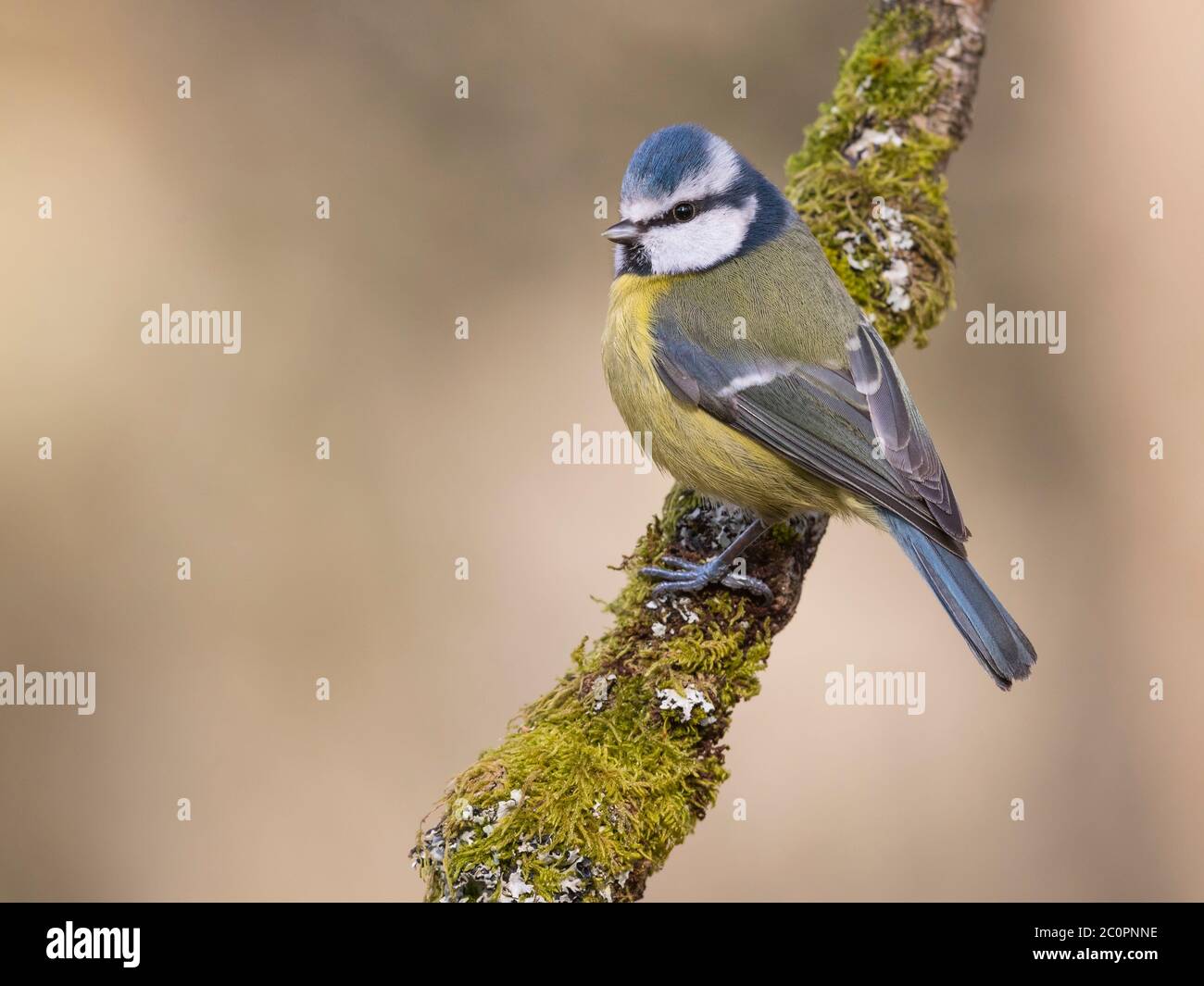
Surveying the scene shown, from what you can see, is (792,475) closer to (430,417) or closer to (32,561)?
(430,417)

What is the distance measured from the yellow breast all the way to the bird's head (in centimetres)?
8

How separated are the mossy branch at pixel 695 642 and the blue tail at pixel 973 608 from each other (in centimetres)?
31

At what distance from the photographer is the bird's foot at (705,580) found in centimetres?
268

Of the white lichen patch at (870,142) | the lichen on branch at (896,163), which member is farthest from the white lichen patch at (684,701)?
the white lichen patch at (870,142)

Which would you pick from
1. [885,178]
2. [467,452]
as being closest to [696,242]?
[885,178]

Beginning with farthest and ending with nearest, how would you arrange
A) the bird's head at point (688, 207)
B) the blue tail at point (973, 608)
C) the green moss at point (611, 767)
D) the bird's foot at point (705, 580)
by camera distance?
the bird's head at point (688, 207), the bird's foot at point (705, 580), the blue tail at point (973, 608), the green moss at point (611, 767)

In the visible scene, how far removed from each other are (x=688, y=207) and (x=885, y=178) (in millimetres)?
781

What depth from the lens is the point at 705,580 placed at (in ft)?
8.80

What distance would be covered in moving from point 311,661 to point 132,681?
2.22 ft

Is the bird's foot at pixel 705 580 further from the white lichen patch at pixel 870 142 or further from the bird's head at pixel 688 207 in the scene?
the white lichen patch at pixel 870 142

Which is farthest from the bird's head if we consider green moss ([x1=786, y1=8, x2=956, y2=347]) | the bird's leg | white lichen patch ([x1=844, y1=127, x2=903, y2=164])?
the bird's leg

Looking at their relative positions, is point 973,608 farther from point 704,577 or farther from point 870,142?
point 870,142

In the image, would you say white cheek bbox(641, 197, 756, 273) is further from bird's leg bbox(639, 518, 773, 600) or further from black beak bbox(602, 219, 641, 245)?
bird's leg bbox(639, 518, 773, 600)
